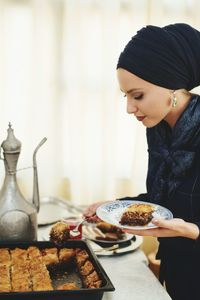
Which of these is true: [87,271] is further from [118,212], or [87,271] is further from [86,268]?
[118,212]

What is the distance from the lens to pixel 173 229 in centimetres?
122

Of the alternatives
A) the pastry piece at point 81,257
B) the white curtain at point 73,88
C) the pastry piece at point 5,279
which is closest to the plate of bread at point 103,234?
the pastry piece at point 81,257

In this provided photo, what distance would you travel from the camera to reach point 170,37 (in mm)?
1405

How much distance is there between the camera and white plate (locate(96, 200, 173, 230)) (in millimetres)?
1317

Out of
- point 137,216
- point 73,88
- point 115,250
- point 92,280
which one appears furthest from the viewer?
point 73,88

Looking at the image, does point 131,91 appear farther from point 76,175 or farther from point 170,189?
point 76,175

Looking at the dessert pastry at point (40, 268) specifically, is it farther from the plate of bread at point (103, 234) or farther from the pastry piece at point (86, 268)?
the plate of bread at point (103, 234)

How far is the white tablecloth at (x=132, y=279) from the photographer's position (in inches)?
50.4

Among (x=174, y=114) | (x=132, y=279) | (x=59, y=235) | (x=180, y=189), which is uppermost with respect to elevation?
(x=174, y=114)

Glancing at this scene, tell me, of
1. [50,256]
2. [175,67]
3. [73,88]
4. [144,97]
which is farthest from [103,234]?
[73,88]

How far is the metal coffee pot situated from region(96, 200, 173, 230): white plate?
0.26 m

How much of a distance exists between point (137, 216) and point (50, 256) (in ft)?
1.02

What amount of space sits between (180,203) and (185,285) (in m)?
0.32

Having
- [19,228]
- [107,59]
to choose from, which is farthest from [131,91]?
[107,59]
